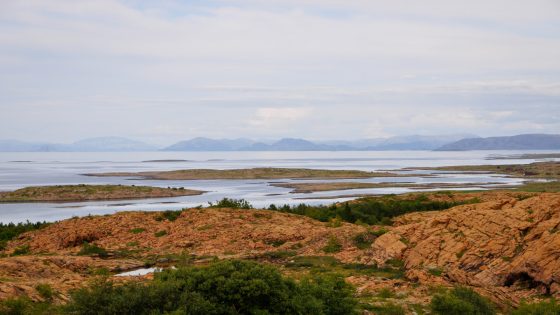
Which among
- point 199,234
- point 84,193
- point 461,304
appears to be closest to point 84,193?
point 84,193

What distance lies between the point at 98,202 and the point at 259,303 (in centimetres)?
5891

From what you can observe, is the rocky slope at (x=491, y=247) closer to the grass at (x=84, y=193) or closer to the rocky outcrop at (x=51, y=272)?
the rocky outcrop at (x=51, y=272)

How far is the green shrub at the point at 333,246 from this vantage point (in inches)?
1134

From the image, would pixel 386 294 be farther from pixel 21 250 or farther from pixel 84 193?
pixel 84 193

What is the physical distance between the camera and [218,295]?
15.8 metres

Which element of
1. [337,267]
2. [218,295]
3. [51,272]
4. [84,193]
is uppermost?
[84,193]

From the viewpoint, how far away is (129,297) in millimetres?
14633

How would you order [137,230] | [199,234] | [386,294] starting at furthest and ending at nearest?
[137,230] → [199,234] → [386,294]

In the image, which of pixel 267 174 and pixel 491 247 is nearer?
pixel 491 247

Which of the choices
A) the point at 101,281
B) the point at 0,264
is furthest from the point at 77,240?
the point at 101,281

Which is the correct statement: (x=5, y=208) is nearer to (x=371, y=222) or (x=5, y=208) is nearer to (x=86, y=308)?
(x=371, y=222)

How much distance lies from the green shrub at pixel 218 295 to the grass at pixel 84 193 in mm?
61473

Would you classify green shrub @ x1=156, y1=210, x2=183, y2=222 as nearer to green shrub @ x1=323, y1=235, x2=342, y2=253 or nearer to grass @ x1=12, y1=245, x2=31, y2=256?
grass @ x1=12, y1=245, x2=31, y2=256

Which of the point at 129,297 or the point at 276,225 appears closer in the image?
the point at 129,297
